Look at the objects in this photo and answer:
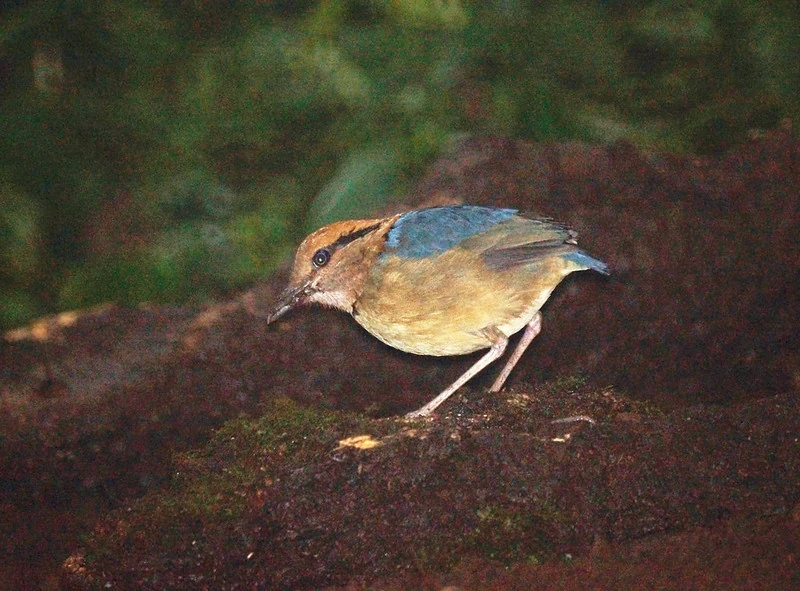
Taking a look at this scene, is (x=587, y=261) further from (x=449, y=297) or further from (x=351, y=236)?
(x=351, y=236)

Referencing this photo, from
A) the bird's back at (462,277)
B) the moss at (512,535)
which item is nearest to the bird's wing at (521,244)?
the bird's back at (462,277)

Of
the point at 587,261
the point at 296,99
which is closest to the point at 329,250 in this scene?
the point at 587,261

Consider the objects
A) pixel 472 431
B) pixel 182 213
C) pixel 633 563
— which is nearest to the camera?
pixel 633 563

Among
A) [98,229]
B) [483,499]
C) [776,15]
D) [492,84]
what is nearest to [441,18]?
[492,84]

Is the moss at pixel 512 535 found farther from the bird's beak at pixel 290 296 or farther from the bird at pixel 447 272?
the bird's beak at pixel 290 296

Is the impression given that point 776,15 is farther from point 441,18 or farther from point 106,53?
point 106,53

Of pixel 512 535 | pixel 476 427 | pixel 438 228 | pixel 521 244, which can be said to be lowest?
pixel 512 535
